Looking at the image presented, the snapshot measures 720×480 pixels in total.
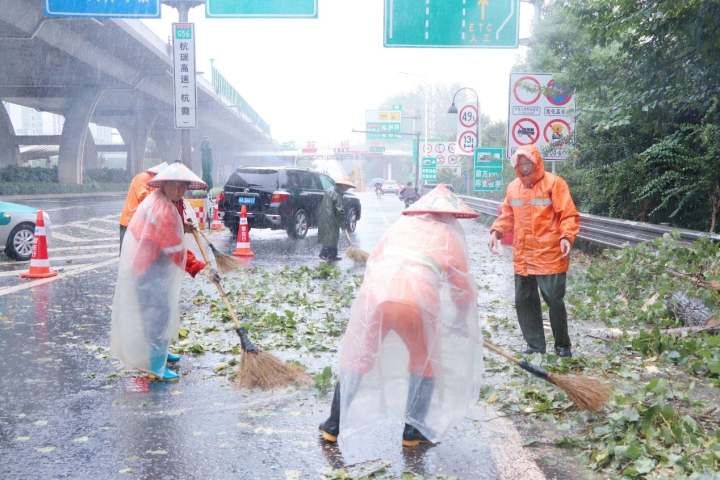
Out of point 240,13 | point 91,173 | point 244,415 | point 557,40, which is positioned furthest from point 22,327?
point 91,173

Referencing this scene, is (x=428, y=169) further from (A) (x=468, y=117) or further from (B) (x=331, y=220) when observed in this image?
(B) (x=331, y=220)

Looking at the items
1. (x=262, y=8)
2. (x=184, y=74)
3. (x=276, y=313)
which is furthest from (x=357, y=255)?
(x=184, y=74)

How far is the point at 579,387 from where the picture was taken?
460 centimetres

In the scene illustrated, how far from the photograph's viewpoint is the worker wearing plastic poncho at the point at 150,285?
213 inches

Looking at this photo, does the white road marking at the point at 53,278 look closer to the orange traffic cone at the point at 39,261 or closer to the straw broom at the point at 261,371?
the orange traffic cone at the point at 39,261

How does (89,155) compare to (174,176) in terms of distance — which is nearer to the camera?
(174,176)

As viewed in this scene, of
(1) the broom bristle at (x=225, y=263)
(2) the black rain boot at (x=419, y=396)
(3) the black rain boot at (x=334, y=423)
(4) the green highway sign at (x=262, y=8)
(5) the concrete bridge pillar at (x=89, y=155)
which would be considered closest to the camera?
(2) the black rain boot at (x=419, y=396)

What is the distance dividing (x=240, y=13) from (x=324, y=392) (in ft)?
43.7

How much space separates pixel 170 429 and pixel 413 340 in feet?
5.61

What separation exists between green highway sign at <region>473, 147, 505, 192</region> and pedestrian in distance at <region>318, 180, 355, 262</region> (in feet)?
34.8

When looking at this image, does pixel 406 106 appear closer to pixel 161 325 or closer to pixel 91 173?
pixel 91 173

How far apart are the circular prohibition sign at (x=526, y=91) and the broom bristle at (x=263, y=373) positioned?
384 inches

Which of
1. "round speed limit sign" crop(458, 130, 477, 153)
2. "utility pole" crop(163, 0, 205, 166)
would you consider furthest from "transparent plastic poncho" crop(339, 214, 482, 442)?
"round speed limit sign" crop(458, 130, 477, 153)

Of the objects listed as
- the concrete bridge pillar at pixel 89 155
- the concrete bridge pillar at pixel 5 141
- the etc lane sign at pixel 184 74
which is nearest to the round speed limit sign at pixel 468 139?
the etc lane sign at pixel 184 74
